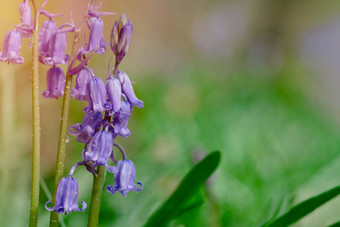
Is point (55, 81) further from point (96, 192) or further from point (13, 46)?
point (96, 192)

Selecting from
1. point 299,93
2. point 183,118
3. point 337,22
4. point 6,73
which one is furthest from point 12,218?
point 337,22

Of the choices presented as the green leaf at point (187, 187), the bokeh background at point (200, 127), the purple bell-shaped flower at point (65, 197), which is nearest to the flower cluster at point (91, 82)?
the purple bell-shaped flower at point (65, 197)

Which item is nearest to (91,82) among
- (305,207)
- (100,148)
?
(100,148)

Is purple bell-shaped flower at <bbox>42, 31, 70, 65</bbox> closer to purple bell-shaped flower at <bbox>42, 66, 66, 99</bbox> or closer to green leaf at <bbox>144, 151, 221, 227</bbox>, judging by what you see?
purple bell-shaped flower at <bbox>42, 66, 66, 99</bbox>

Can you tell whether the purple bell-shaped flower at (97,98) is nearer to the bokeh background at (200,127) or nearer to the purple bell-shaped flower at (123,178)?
the purple bell-shaped flower at (123,178)

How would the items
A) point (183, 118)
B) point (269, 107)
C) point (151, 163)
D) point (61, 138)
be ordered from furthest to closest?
point (269, 107) < point (183, 118) < point (151, 163) < point (61, 138)

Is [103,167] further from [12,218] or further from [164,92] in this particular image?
[164,92]

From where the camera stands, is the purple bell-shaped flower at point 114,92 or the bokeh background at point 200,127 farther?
the bokeh background at point 200,127
